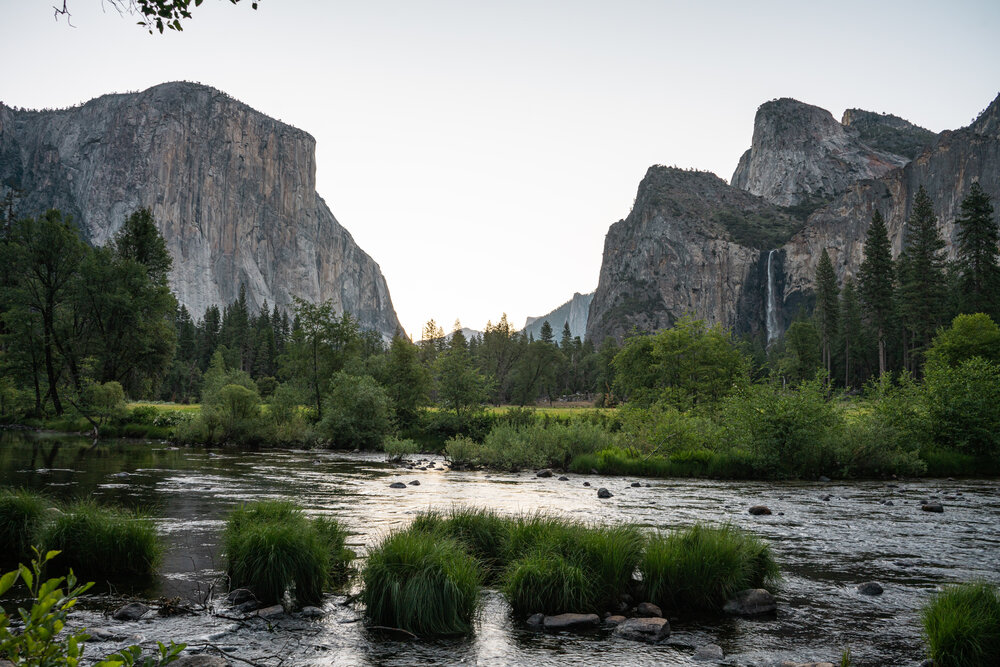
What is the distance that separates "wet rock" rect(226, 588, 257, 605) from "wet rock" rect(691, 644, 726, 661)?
20.5 ft

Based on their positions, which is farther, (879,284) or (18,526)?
(879,284)

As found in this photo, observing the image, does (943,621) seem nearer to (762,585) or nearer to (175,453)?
(762,585)

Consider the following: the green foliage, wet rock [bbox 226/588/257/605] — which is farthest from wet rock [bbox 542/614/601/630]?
the green foliage

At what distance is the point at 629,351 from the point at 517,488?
30.9 meters

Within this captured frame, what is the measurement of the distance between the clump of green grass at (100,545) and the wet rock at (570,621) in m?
6.95

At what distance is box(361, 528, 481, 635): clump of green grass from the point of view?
829 cm

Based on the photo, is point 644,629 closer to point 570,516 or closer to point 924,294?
point 570,516

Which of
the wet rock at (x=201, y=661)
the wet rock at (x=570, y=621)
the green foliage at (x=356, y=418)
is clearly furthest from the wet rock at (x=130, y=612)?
the green foliage at (x=356, y=418)

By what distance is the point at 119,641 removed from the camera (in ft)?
24.5

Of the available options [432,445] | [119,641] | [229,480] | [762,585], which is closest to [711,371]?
[432,445]

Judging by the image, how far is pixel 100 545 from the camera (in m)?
10.4

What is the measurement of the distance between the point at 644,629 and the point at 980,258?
78712 millimetres

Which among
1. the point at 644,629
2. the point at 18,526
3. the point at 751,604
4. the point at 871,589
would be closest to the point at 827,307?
the point at 871,589

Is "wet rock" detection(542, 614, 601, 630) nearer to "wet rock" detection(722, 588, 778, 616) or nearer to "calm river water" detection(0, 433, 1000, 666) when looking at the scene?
"calm river water" detection(0, 433, 1000, 666)
